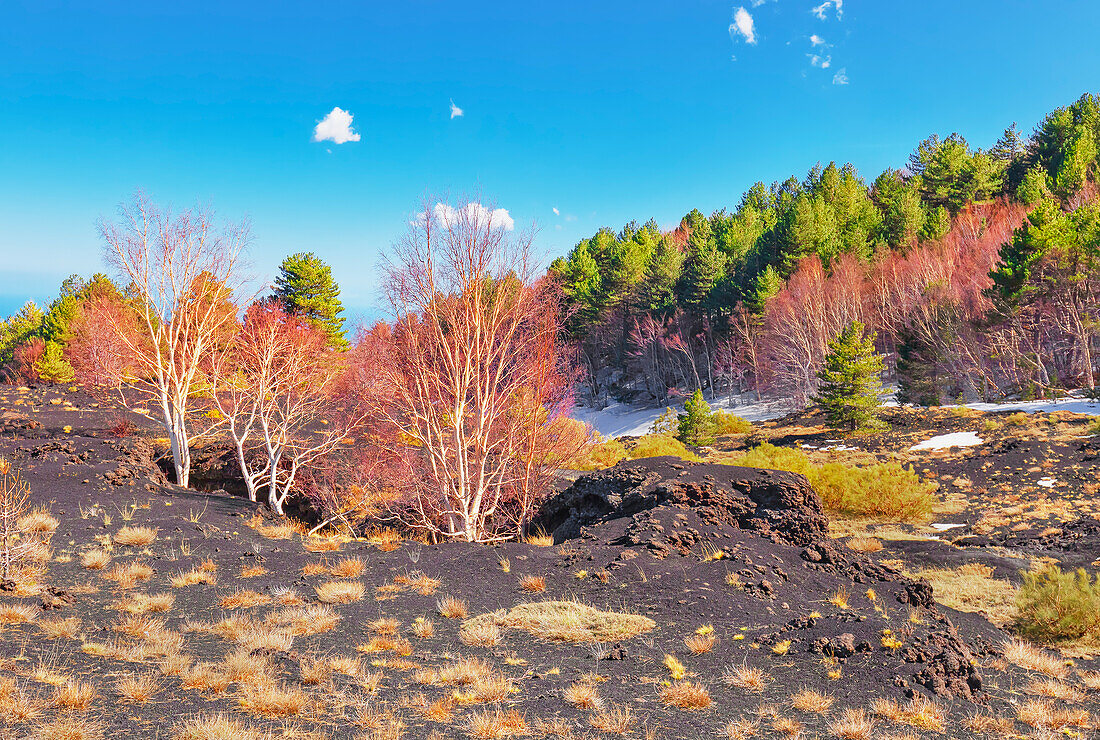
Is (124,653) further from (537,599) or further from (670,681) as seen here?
(670,681)

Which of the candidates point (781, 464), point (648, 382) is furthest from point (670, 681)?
point (648, 382)

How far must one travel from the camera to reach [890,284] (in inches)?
1447

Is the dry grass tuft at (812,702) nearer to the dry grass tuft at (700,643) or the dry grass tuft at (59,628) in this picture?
the dry grass tuft at (700,643)

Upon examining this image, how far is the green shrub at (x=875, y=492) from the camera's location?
46.7ft

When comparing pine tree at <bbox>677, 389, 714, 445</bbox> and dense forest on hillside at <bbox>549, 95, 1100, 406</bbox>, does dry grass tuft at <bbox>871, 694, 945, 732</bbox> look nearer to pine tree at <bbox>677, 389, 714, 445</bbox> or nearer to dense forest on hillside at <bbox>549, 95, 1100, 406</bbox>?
dense forest on hillside at <bbox>549, 95, 1100, 406</bbox>

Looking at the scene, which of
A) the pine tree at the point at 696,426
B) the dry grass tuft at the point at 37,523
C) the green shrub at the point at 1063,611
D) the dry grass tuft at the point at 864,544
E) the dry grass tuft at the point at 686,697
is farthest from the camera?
the pine tree at the point at 696,426

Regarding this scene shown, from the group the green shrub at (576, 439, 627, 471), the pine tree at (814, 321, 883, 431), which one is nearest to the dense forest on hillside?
the green shrub at (576, 439, 627, 471)

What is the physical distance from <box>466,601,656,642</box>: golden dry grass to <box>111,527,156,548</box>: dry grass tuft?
6.12m

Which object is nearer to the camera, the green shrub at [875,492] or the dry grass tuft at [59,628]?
the dry grass tuft at [59,628]

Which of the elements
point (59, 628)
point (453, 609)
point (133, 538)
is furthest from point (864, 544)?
point (133, 538)

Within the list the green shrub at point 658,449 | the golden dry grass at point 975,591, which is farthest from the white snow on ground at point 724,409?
the golden dry grass at point 975,591

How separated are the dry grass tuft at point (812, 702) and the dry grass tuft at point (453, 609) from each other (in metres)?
3.59

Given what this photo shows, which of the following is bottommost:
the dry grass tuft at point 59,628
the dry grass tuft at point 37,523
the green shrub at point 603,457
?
the green shrub at point 603,457

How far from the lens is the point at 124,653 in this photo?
17.1ft
